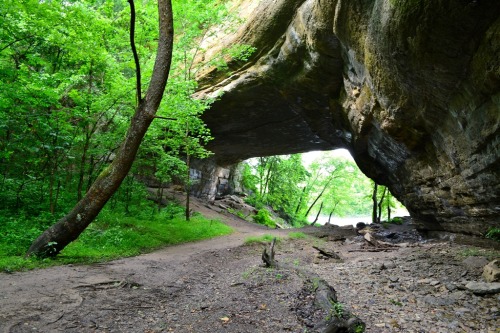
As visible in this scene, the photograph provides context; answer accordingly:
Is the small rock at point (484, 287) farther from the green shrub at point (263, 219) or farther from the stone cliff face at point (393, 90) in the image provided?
the green shrub at point (263, 219)

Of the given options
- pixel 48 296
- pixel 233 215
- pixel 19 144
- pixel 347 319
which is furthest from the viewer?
pixel 233 215

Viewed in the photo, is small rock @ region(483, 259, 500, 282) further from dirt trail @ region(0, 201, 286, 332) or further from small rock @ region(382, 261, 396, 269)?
dirt trail @ region(0, 201, 286, 332)

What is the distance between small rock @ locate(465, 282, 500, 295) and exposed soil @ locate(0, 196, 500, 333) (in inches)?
5.7

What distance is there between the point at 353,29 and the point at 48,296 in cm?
982

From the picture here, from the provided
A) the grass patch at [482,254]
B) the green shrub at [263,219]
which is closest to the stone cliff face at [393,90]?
the grass patch at [482,254]

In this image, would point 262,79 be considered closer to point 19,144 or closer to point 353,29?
point 353,29

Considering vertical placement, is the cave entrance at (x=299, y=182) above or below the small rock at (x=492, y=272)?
above

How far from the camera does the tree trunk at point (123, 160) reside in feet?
23.9

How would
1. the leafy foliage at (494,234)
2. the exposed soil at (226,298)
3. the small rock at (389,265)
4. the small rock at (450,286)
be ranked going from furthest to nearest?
1. the leafy foliage at (494,234)
2. the small rock at (389,265)
3. the small rock at (450,286)
4. the exposed soil at (226,298)

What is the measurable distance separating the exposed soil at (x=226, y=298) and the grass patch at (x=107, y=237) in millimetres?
667

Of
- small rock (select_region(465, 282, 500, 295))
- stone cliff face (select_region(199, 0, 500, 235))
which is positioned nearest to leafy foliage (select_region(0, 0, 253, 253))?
stone cliff face (select_region(199, 0, 500, 235))

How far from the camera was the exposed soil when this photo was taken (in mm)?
4414

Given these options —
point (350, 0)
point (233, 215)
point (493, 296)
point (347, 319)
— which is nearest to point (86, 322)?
point (347, 319)

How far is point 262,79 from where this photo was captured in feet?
53.4
